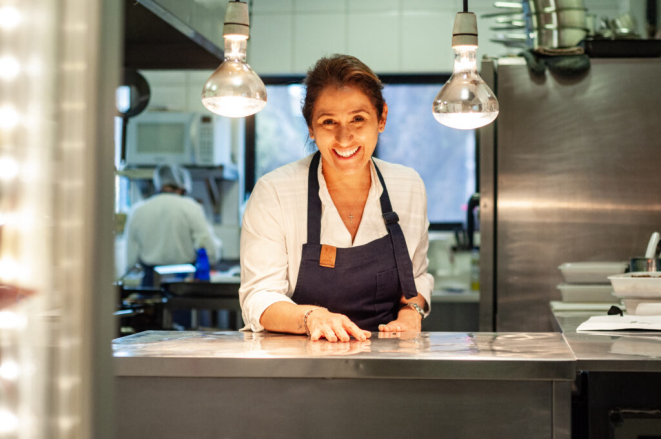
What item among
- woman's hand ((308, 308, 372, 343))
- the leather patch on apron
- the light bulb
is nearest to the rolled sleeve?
the leather patch on apron

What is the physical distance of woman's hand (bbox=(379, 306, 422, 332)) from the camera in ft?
6.18

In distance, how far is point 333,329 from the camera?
1.65m

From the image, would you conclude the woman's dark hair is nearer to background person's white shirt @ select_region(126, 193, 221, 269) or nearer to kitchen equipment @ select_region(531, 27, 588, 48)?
kitchen equipment @ select_region(531, 27, 588, 48)

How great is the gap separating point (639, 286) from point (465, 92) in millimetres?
874

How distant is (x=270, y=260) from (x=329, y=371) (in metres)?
0.67

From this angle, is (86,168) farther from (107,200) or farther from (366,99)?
(366,99)

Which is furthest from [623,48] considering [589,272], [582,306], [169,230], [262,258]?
[169,230]

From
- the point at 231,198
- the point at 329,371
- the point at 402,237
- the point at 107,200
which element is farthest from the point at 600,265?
the point at 231,198

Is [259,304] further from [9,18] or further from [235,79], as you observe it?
[9,18]

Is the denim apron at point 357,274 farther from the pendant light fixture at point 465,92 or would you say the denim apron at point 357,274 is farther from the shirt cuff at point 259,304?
the pendant light fixture at point 465,92

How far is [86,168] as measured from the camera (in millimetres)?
621

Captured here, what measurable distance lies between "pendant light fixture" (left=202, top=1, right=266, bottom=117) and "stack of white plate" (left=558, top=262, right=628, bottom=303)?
150 centimetres

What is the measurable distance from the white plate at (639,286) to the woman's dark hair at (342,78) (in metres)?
0.90

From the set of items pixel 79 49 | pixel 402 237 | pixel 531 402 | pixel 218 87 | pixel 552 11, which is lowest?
pixel 531 402
